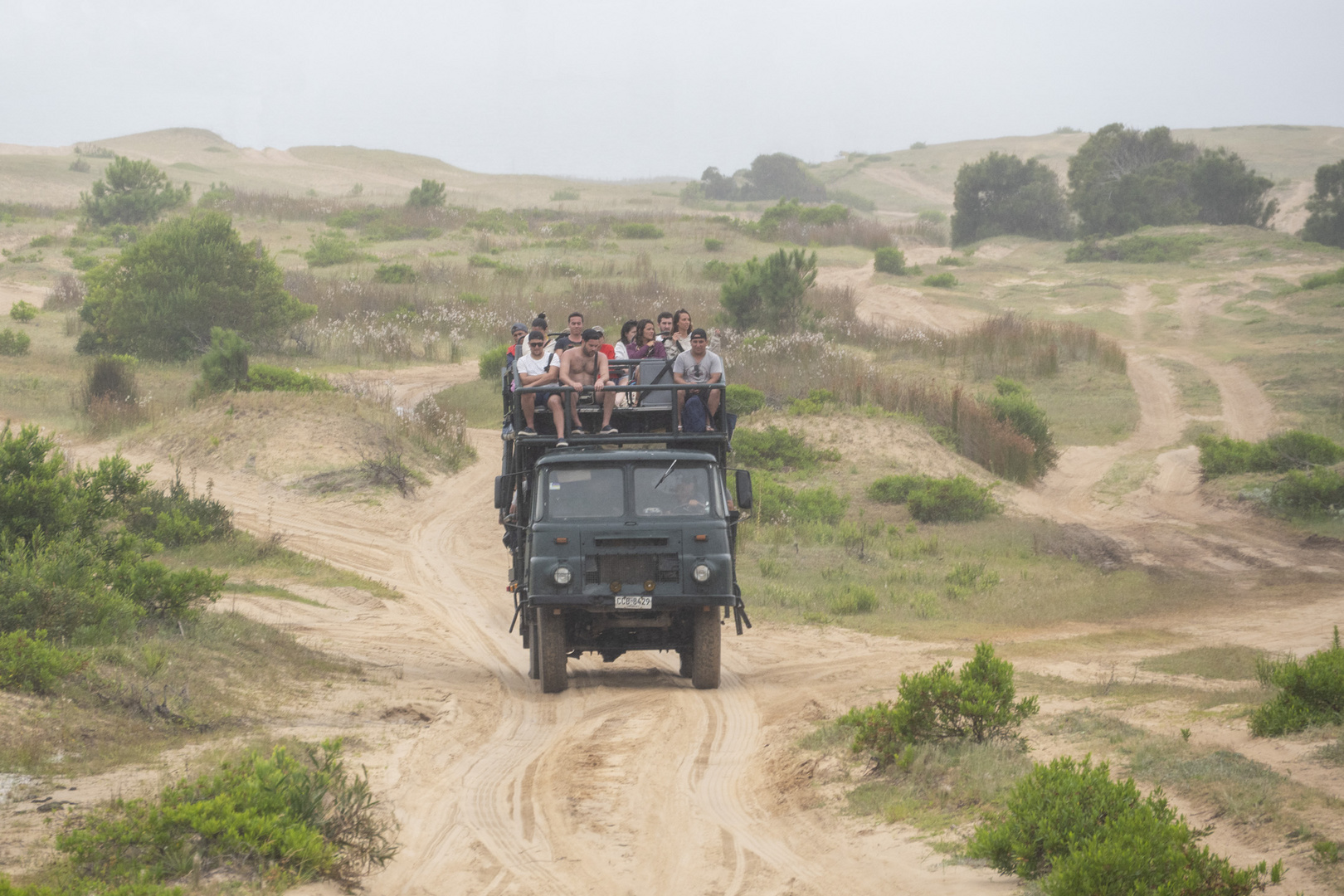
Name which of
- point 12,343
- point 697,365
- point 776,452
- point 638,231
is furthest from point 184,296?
point 638,231

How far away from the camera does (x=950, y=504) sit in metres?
20.7

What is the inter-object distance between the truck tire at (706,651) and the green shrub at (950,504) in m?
11.0

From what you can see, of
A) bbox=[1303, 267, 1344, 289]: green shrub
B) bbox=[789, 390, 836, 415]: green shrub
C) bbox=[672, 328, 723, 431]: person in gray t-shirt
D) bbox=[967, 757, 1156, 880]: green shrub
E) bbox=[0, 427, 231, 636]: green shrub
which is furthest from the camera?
bbox=[1303, 267, 1344, 289]: green shrub

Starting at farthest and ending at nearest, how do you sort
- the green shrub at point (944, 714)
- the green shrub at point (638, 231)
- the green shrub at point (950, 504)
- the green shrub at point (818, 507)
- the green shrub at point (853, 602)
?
the green shrub at point (638, 231) → the green shrub at point (950, 504) → the green shrub at point (818, 507) → the green shrub at point (853, 602) → the green shrub at point (944, 714)

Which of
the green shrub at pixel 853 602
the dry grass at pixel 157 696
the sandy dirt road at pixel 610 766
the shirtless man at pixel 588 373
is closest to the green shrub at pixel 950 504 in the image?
the green shrub at pixel 853 602

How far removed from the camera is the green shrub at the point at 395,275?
1651 inches

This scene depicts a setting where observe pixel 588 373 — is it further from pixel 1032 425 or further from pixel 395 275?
pixel 395 275

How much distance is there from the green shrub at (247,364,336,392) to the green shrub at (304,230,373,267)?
21.4m

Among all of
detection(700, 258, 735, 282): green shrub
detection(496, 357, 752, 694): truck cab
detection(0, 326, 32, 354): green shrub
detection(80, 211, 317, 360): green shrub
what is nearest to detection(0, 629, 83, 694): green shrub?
detection(496, 357, 752, 694): truck cab

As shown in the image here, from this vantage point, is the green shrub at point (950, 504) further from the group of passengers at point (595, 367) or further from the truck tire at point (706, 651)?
the truck tire at point (706, 651)

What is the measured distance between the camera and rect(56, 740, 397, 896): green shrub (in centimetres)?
524

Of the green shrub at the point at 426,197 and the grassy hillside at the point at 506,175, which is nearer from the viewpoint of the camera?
the green shrub at the point at 426,197

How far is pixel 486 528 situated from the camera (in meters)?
19.8

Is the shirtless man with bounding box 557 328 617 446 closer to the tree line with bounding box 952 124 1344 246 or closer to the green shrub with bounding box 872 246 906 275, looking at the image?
the green shrub with bounding box 872 246 906 275
